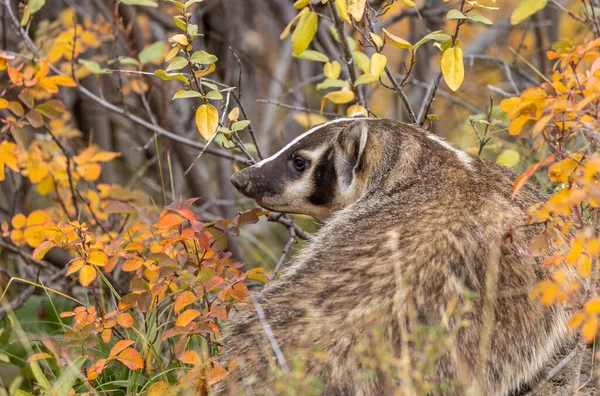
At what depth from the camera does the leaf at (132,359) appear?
3.70 meters

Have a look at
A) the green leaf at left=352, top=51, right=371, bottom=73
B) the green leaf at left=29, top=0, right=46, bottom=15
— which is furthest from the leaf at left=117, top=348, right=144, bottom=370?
the green leaf at left=29, top=0, right=46, bottom=15

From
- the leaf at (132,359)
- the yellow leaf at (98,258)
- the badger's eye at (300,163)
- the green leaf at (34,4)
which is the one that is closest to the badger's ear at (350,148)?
A: the badger's eye at (300,163)

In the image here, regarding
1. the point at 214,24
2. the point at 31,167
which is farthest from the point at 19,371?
the point at 214,24

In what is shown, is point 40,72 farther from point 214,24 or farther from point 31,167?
point 214,24

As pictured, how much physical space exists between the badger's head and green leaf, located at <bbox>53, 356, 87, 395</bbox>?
1315mm

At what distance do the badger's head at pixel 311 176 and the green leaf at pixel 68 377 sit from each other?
4.32 ft

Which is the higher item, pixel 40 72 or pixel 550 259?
pixel 40 72

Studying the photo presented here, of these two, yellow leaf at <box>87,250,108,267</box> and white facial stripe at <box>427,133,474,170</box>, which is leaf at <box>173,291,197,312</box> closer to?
yellow leaf at <box>87,250,108,267</box>

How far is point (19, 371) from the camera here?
4.61 m

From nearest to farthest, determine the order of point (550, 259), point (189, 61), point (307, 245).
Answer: point (550, 259), point (189, 61), point (307, 245)

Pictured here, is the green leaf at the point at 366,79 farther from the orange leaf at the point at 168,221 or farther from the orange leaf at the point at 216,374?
the orange leaf at the point at 216,374

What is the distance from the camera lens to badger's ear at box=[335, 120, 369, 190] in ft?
14.3

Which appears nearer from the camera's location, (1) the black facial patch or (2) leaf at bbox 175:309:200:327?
(2) leaf at bbox 175:309:200:327

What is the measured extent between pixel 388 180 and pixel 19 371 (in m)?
2.24
